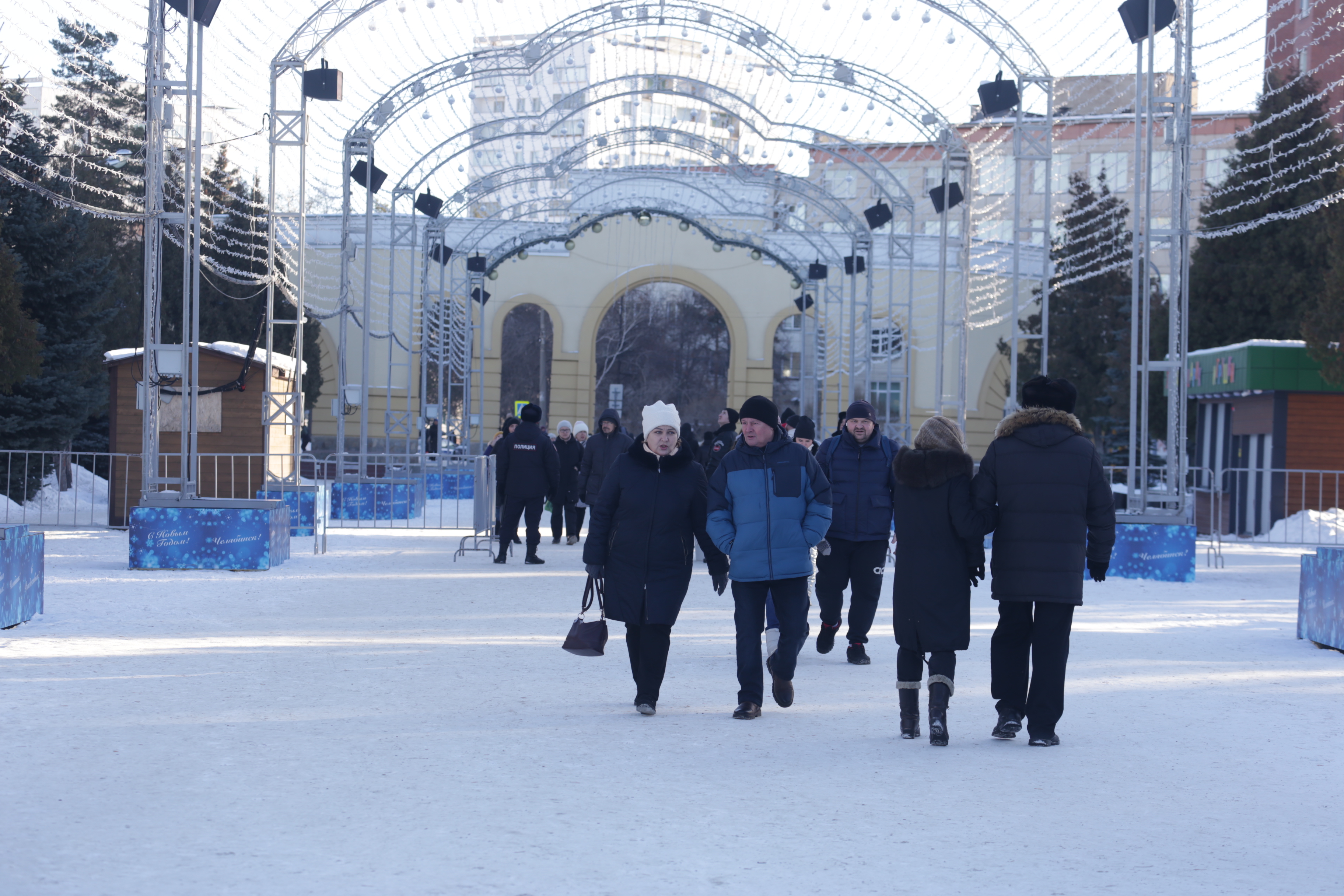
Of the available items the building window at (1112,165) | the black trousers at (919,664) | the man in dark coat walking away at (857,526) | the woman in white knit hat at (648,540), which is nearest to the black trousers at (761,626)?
the woman in white knit hat at (648,540)

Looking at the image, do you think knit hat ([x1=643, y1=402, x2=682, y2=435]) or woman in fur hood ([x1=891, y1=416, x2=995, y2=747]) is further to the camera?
knit hat ([x1=643, y1=402, x2=682, y2=435])

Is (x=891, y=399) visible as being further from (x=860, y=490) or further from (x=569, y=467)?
(x=860, y=490)

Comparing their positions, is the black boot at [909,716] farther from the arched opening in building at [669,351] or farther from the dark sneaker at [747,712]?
the arched opening in building at [669,351]

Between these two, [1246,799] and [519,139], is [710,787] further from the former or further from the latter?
[519,139]

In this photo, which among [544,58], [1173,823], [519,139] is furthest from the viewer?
[519,139]

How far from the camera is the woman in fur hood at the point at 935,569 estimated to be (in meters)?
7.43

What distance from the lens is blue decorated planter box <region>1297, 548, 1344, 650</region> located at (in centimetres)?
1104

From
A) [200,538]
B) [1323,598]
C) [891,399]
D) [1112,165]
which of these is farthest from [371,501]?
[1112,165]

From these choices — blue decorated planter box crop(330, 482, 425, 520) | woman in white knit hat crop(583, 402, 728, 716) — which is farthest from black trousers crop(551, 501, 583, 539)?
woman in white knit hat crop(583, 402, 728, 716)

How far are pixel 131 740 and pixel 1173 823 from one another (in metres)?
4.44

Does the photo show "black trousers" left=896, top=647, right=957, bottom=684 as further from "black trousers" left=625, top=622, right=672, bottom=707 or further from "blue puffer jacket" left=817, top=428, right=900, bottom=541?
"blue puffer jacket" left=817, top=428, right=900, bottom=541

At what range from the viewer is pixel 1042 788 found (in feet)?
20.9

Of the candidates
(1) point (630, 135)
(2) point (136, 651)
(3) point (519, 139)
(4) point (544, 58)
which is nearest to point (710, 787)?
(2) point (136, 651)

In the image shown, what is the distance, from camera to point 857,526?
33.1ft
